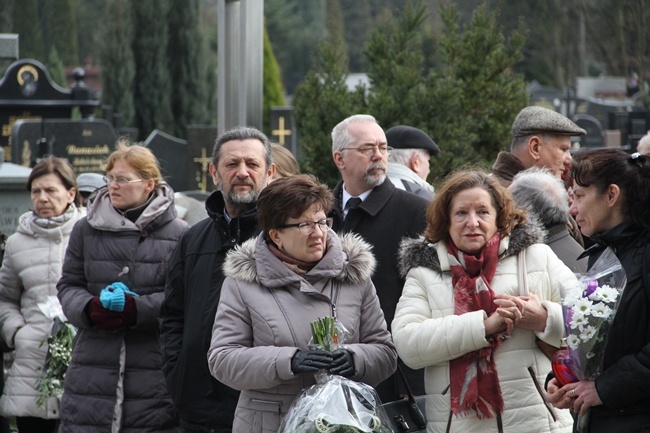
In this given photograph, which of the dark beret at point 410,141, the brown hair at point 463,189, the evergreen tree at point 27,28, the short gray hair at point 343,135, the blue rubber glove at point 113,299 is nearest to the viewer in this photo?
the brown hair at point 463,189

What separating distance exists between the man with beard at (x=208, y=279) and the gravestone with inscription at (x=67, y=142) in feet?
42.2

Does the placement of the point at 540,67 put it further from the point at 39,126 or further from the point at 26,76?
the point at 39,126

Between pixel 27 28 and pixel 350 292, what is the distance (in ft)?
144

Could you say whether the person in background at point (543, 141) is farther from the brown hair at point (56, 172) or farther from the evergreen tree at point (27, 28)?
the evergreen tree at point (27, 28)

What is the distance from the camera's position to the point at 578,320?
142 inches

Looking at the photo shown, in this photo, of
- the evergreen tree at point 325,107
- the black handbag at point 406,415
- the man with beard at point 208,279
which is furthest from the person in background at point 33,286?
the evergreen tree at point 325,107

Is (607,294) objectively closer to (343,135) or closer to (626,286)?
A: (626,286)

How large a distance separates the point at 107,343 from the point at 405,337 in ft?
6.74

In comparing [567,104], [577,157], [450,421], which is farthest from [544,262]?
[567,104]

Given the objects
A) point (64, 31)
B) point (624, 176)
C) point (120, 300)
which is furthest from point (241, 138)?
point (64, 31)

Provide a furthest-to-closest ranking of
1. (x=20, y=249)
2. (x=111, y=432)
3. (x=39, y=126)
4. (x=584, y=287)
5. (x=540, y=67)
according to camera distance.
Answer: (x=540, y=67) < (x=39, y=126) < (x=20, y=249) < (x=111, y=432) < (x=584, y=287)

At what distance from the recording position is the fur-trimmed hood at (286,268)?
13.2 ft

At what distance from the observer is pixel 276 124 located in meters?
18.7

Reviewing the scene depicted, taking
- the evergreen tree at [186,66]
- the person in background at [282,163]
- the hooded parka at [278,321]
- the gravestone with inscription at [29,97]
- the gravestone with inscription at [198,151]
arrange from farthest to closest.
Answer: the evergreen tree at [186,66] < the gravestone with inscription at [29,97] < the gravestone with inscription at [198,151] < the person in background at [282,163] < the hooded parka at [278,321]
